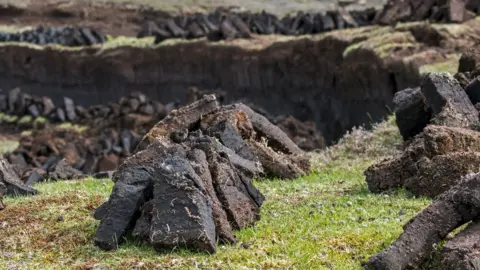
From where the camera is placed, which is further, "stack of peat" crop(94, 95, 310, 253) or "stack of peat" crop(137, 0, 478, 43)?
"stack of peat" crop(137, 0, 478, 43)

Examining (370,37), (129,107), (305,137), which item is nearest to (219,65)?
(129,107)

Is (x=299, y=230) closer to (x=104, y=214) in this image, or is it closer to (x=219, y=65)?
(x=104, y=214)

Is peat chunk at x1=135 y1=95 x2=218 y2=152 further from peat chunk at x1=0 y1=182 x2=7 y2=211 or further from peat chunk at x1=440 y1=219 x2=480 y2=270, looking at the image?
peat chunk at x1=440 y1=219 x2=480 y2=270

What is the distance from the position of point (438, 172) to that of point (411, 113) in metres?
3.29

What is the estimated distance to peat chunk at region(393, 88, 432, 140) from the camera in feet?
39.3

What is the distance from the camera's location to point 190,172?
754 cm

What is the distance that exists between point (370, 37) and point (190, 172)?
56.9 feet

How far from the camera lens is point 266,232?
782 cm

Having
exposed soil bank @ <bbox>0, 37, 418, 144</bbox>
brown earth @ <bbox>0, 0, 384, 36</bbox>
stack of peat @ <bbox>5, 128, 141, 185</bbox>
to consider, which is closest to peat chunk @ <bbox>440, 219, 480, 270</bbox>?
stack of peat @ <bbox>5, 128, 141, 185</bbox>

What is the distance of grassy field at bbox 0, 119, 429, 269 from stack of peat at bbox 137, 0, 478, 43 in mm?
12823

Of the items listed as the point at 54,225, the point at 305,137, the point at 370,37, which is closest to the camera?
the point at 54,225

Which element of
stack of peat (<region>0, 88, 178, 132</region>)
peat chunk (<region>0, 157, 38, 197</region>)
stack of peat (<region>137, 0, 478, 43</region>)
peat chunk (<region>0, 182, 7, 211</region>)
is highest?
peat chunk (<region>0, 182, 7, 211</region>)

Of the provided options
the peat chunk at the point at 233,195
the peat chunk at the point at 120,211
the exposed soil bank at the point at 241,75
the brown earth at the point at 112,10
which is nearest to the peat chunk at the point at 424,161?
the peat chunk at the point at 233,195

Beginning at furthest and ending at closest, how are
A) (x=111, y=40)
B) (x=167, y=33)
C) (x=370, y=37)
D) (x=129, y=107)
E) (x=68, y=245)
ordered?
(x=111, y=40)
(x=167, y=33)
(x=129, y=107)
(x=370, y=37)
(x=68, y=245)
